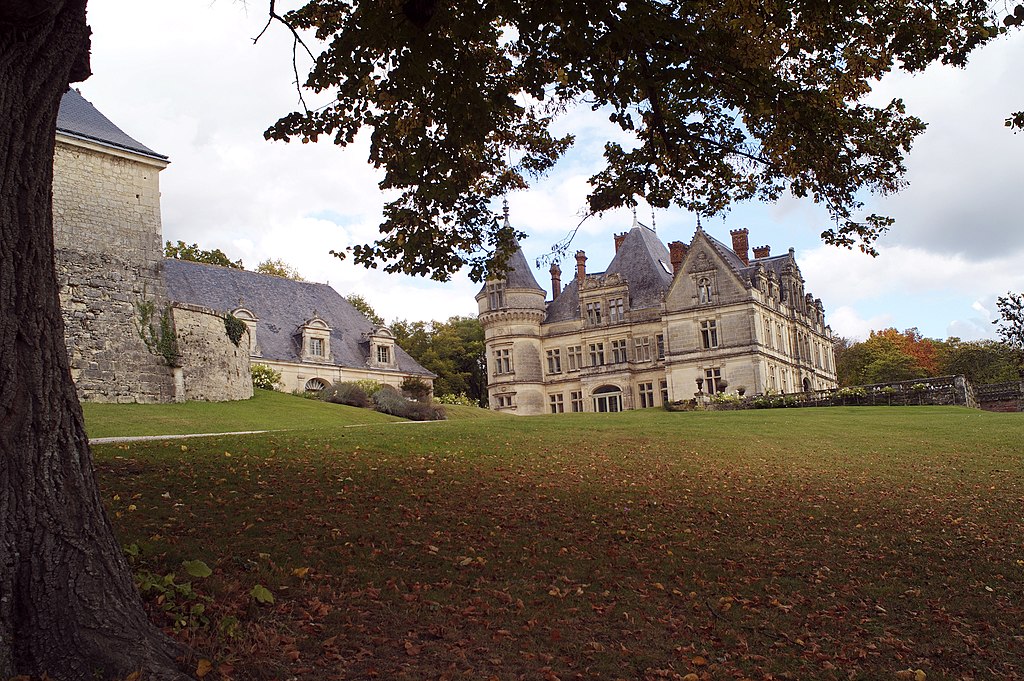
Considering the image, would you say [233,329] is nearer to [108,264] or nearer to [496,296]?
[108,264]

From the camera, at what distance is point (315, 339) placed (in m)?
41.1

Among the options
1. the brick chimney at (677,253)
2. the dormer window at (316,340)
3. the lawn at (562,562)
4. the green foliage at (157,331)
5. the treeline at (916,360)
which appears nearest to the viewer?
the lawn at (562,562)

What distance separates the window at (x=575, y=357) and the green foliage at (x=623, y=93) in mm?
39587

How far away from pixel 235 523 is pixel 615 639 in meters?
3.92

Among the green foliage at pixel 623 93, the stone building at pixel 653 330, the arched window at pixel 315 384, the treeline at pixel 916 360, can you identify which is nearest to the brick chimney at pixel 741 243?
the stone building at pixel 653 330

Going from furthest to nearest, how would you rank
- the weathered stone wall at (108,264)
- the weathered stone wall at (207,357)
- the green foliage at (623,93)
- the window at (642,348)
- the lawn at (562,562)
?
the window at (642,348) < the weathered stone wall at (207,357) < the weathered stone wall at (108,264) < the green foliage at (623,93) < the lawn at (562,562)

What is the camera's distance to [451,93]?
10117 mm

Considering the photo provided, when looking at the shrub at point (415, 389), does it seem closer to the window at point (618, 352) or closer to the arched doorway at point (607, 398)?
the arched doorway at point (607, 398)

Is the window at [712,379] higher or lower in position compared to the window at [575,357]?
lower

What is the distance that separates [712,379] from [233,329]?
2705 centimetres

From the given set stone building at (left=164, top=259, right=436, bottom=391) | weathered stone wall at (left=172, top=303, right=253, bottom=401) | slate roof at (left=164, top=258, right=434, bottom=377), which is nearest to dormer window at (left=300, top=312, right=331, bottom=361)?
stone building at (left=164, top=259, right=436, bottom=391)

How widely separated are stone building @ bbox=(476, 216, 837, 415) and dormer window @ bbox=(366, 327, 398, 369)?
9162 mm

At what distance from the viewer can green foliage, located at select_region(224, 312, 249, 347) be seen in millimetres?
28141

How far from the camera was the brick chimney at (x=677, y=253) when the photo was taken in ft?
156
